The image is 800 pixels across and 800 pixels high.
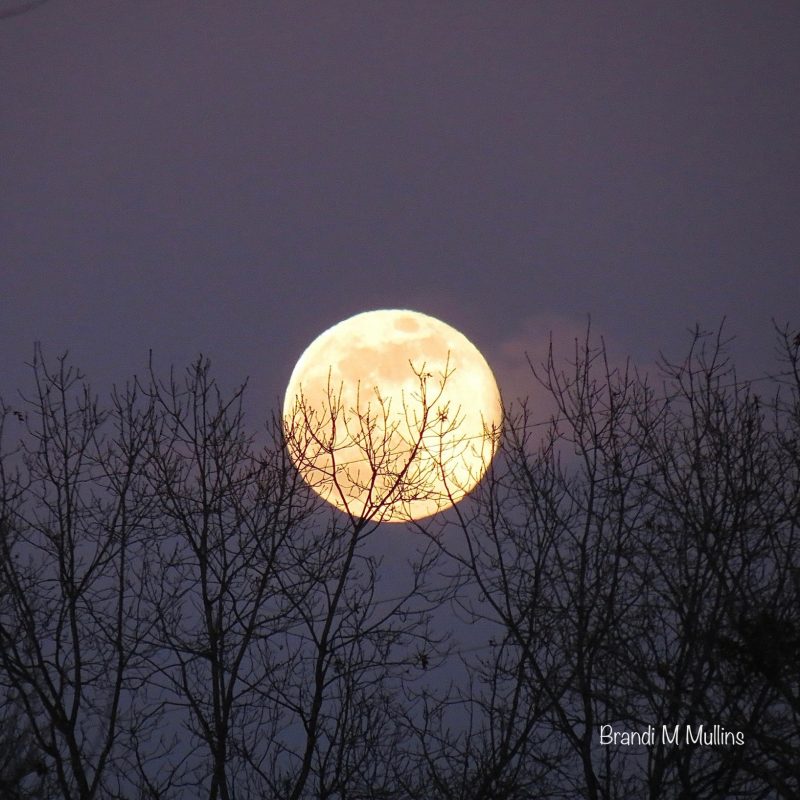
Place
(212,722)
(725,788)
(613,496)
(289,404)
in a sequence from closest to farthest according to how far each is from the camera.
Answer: (725,788) < (613,496) < (212,722) < (289,404)

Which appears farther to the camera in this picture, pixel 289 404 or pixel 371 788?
pixel 289 404

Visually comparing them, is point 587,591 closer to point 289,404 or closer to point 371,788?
point 371,788

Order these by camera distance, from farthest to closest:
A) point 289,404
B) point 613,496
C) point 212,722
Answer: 1. point 289,404
2. point 212,722
3. point 613,496

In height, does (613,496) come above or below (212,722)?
above

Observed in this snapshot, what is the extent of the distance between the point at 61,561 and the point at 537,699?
14.7 feet

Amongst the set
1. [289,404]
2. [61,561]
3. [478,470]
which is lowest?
[61,561]

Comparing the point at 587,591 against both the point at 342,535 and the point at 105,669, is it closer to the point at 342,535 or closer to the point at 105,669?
the point at 342,535

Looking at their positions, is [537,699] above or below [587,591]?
below

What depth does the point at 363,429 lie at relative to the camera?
9.88 meters

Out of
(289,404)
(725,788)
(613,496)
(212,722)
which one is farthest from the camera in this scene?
(289,404)

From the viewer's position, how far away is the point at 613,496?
9086 millimetres

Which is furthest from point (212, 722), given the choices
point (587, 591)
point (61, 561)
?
point (587, 591)

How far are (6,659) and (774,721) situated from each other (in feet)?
19.6

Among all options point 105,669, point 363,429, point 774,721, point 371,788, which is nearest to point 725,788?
point 774,721
